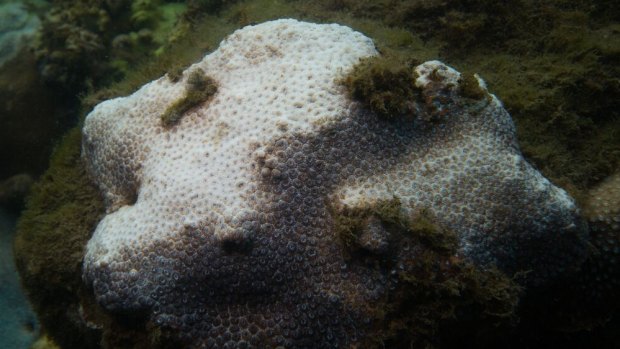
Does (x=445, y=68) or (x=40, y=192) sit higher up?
(x=445, y=68)

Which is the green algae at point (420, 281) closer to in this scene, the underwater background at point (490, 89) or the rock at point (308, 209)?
the rock at point (308, 209)

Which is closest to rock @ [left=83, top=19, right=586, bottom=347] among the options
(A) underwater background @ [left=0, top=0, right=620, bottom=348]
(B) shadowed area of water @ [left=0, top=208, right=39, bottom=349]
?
(A) underwater background @ [left=0, top=0, right=620, bottom=348]

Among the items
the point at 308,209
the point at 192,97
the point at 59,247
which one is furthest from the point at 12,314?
the point at 308,209

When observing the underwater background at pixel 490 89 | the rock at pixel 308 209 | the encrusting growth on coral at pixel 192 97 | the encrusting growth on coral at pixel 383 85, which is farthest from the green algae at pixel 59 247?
the encrusting growth on coral at pixel 383 85

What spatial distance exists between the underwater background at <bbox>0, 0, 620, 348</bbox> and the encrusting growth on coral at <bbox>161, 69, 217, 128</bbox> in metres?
0.39

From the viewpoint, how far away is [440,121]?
3.41 metres

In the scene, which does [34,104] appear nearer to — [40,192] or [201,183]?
[40,192]

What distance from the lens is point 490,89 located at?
165 inches

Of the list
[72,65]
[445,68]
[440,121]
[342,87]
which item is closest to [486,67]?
[445,68]

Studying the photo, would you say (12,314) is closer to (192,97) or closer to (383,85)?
(192,97)

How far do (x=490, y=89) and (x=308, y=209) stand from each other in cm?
273

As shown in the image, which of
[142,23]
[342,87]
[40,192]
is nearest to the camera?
[342,87]

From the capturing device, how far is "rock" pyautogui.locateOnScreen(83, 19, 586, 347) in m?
2.98

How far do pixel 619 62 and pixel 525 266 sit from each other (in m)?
2.78
